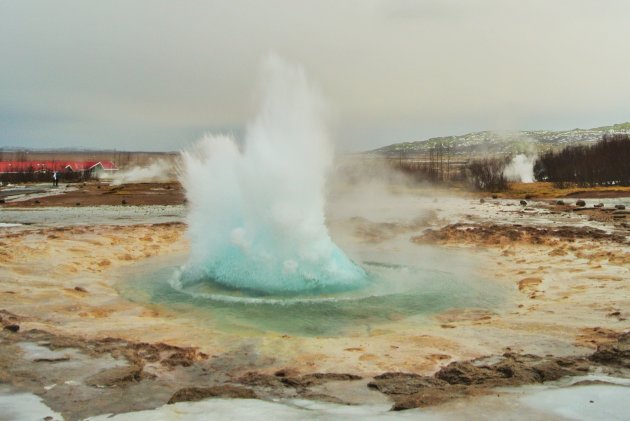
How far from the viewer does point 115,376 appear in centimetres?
520

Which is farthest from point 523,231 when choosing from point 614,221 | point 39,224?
point 39,224

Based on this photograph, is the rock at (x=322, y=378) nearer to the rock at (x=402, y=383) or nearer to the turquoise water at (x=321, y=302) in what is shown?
the rock at (x=402, y=383)

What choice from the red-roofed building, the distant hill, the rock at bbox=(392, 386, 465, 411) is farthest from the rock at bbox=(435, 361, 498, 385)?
the distant hill

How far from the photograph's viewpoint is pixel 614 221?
21.8 meters

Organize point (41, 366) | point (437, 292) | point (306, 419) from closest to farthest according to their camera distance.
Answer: point (306, 419) < point (41, 366) < point (437, 292)

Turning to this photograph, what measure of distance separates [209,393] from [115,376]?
1124 mm

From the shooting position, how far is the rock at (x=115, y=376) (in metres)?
5.04

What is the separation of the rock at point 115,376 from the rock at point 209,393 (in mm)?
719

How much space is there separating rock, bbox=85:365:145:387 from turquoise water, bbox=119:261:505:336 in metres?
2.23

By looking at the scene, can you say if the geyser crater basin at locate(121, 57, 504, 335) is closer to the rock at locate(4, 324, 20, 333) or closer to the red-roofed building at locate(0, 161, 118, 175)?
the rock at locate(4, 324, 20, 333)

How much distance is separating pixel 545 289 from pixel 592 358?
4.40m

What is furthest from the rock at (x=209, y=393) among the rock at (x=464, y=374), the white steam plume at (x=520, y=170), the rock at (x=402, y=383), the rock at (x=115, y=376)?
the white steam plume at (x=520, y=170)

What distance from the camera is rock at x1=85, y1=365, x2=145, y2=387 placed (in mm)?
5039

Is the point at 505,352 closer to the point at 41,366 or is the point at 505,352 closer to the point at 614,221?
the point at 41,366
